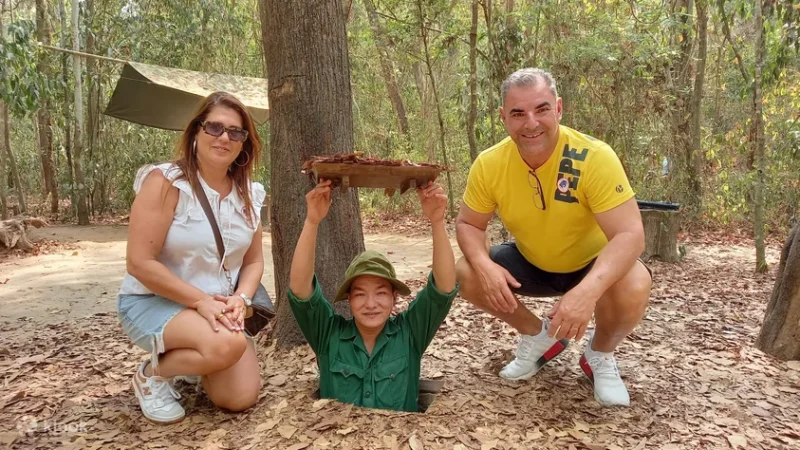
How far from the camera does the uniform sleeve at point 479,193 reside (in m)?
2.54

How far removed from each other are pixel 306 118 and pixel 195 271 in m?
0.94

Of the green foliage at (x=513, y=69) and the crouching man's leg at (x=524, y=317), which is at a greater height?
the green foliage at (x=513, y=69)

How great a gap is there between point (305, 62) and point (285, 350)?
147cm

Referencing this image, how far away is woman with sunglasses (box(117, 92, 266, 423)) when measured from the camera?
7.20 feet

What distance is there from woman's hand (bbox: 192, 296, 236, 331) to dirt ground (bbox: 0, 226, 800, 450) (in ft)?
1.29

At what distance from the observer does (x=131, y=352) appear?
331 cm

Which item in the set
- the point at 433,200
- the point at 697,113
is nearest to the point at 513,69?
the point at 697,113

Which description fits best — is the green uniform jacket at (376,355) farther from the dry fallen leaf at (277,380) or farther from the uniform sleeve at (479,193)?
the uniform sleeve at (479,193)

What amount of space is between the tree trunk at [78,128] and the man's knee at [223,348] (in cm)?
915

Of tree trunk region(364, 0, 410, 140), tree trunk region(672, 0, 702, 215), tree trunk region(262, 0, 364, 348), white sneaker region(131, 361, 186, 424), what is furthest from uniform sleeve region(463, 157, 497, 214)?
tree trunk region(364, 0, 410, 140)

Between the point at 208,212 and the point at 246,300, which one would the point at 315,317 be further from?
the point at 208,212

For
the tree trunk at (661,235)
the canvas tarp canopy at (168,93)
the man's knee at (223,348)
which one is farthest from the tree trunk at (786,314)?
the canvas tarp canopy at (168,93)

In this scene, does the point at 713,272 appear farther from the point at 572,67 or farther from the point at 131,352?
the point at 131,352

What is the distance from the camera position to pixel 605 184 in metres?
2.28
